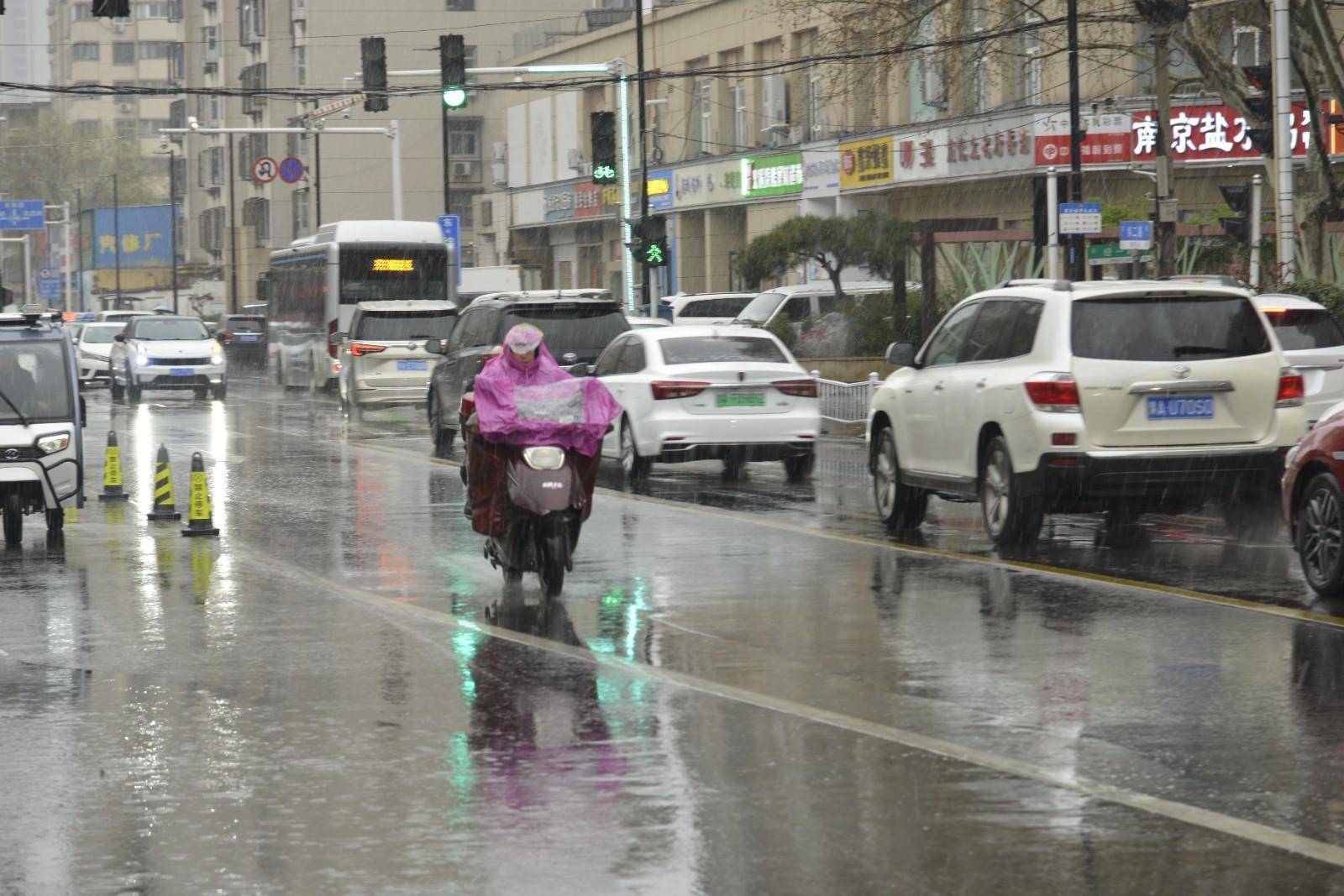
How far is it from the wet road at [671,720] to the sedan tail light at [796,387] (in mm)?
5760

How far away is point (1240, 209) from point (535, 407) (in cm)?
1821

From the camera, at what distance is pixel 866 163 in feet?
174

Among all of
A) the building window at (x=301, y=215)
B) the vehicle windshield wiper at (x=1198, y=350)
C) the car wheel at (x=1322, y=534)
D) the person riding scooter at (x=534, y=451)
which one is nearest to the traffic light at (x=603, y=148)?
the vehicle windshield wiper at (x=1198, y=350)

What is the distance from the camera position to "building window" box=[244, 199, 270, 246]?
105 metres

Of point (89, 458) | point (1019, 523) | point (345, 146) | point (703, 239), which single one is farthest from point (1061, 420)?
point (345, 146)

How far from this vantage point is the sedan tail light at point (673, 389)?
21.6 m

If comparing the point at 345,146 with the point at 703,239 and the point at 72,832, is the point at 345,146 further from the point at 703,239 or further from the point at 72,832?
the point at 72,832

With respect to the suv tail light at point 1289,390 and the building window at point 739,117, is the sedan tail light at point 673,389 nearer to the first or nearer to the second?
the suv tail light at point 1289,390

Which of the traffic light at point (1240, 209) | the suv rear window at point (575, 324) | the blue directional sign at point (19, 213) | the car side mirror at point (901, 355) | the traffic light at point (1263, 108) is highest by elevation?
the blue directional sign at point (19, 213)

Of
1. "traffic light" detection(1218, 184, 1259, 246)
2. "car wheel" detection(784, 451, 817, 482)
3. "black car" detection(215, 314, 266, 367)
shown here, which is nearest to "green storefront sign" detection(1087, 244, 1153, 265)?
"traffic light" detection(1218, 184, 1259, 246)

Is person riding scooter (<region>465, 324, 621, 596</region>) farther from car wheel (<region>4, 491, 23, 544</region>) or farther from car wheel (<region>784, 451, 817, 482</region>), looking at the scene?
car wheel (<region>784, 451, 817, 482</region>)

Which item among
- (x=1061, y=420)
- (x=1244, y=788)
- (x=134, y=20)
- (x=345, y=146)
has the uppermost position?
(x=134, y=20)

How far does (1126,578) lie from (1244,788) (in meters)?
6.10

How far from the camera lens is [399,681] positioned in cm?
995
